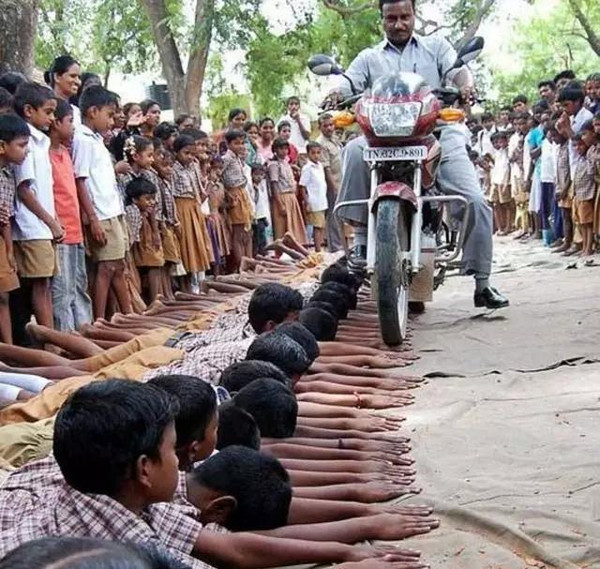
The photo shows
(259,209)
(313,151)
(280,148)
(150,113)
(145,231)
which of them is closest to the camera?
(145,231)

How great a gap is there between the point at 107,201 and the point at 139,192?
0.70 m

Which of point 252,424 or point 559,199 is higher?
point 559,199

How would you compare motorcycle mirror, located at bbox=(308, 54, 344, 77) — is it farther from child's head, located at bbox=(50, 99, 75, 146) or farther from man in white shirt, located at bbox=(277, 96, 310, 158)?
man in white shirt, located at bbox=(277, 96, 310, 158)

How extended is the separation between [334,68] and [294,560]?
3696mm

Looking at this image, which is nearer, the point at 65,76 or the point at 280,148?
the point at 65,76

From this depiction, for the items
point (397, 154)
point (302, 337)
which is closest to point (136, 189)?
point (397, 154)

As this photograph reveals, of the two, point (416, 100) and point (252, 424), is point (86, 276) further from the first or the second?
point (252, 424)

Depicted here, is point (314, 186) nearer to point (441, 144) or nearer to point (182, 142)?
point (182, 142)

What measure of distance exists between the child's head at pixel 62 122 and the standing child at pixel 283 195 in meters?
4.82

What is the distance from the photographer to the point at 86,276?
6.13 m

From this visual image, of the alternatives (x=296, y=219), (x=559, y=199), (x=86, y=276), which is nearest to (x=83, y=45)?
(x=296, y=219)

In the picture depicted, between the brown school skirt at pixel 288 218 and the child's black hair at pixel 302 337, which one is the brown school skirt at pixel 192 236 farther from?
the child's black hair at pixel 302 337

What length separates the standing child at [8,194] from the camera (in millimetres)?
4797

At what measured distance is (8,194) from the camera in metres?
4.98
